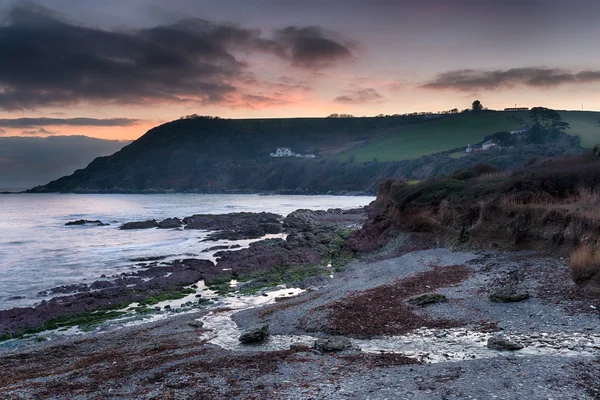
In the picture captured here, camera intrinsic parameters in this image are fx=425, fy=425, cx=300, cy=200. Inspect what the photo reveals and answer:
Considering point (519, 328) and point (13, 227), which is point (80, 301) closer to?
point (519, 328)

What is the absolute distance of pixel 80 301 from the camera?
2294cm

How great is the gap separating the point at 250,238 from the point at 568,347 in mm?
39954

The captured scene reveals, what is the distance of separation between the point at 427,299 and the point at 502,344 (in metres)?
5.35

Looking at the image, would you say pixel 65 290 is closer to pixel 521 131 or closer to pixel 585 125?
pixel 521 131

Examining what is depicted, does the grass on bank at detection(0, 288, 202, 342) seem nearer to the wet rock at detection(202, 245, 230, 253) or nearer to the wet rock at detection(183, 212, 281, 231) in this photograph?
the wet rock at detection(202, 245, 230, 253)

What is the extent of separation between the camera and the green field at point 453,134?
526ft

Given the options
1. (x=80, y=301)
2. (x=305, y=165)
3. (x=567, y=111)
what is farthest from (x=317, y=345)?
(x=567, y=111)

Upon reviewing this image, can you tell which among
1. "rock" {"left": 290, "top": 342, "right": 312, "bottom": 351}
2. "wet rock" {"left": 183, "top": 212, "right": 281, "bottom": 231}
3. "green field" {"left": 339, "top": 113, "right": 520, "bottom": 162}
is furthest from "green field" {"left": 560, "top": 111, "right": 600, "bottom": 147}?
"rock" {"left": 290, "top": 342, "right": 312, "bottom": 351}

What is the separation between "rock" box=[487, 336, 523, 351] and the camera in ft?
35.3

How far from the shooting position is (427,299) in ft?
53.5

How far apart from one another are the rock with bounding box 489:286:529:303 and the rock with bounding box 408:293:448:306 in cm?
180

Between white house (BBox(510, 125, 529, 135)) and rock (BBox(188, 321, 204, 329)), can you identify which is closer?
rock (BBox(188, 321, 204, 329))

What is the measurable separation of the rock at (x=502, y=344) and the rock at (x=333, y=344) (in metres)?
3.84

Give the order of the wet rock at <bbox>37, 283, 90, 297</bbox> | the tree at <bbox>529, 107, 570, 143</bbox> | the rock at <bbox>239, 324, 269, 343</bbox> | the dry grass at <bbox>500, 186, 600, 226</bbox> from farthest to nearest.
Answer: the tree at <bbox>529, 107, 570, 143</bbox> < the wet rock at <bbox>37, 283, 90, 297</bbox> < the dry grass at <bbox>500, 186, 600, 226</bbox> < the rock at <bbox>239, 324, 269, 343</bbox>
